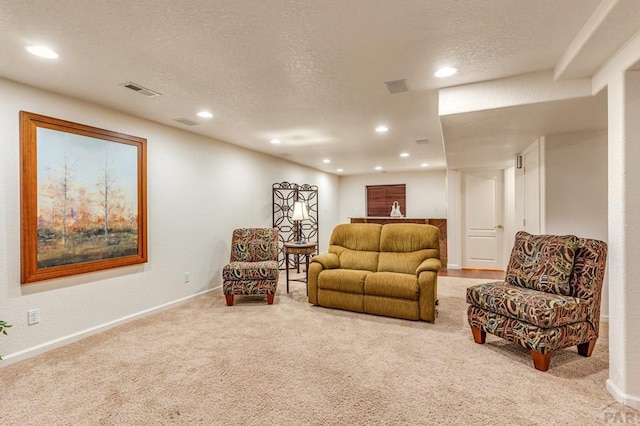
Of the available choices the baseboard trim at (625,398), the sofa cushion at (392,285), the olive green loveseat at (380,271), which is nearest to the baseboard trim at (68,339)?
the olive green loveseat at (380,271)

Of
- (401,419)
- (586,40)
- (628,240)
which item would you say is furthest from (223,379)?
(586,40)

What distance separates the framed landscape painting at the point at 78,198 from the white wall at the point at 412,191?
6.57m

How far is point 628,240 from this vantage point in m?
2.00

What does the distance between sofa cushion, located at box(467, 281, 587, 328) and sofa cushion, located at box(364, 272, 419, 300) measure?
2.61ft

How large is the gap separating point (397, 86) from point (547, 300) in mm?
2063

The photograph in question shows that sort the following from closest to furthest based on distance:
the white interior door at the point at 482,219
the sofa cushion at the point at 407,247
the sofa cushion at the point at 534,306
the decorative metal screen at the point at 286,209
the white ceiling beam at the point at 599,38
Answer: the white ceiling beam at the point at 599,38, the sofa cushion at the point at 534,306, the sofa cushion at the point at 407,247, the decorative metal screen at the point at 286,209, the white interior door at the point at 482,219

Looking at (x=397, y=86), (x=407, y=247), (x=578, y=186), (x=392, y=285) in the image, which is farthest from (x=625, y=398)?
(x=397, y=86)

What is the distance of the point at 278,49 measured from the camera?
218 centimetres

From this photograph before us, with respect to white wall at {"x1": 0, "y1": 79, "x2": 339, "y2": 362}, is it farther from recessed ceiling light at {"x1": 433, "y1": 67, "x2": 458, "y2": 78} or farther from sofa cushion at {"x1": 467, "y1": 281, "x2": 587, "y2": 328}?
sofa cushion at {"x1": 467, "y1": 281, "x2": 587, "y2": 328}

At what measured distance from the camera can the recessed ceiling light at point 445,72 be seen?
249 cm

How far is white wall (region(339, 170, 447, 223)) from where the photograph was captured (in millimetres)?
8625

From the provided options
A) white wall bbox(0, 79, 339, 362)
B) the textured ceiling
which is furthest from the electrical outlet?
the textured ceiling

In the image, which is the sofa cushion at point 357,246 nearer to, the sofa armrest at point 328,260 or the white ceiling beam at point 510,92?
the sofa armrest at point 328,260

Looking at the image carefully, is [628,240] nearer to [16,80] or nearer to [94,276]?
[94,276]
